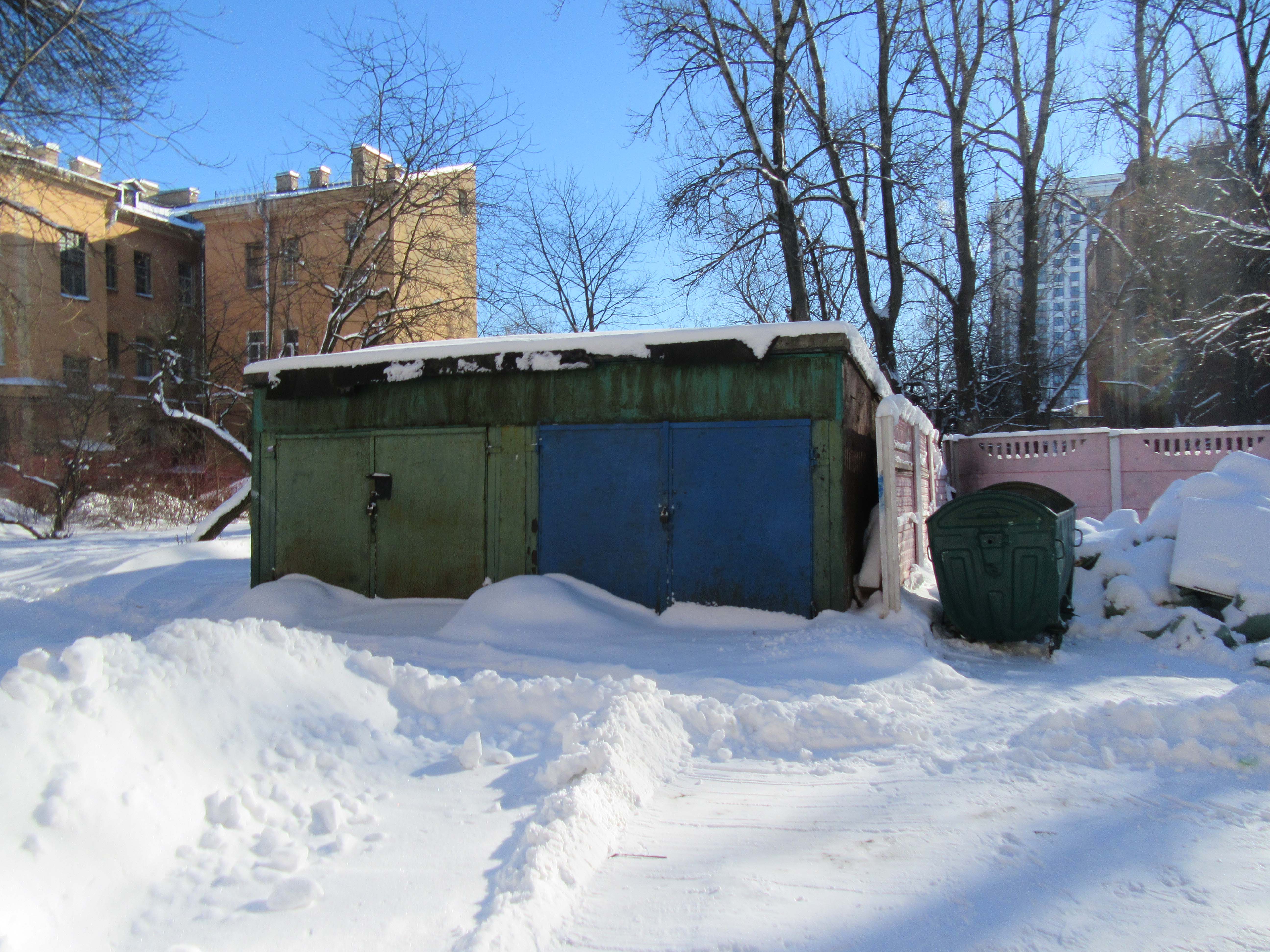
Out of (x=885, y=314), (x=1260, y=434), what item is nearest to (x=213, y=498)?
(x=885, y=314)

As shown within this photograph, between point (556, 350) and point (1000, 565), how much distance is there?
4.35m

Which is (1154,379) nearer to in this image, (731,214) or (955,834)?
(731,214)

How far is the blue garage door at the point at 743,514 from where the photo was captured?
705 cm

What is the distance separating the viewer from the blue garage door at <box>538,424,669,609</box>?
291 inches

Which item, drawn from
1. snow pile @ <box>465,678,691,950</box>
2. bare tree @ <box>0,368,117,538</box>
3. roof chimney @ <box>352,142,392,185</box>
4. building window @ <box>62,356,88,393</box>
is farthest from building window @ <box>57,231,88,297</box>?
snow pile @ <box>465,678,691,950</box>

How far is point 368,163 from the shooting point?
17344mm

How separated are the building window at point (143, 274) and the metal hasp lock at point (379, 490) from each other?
26767 mm

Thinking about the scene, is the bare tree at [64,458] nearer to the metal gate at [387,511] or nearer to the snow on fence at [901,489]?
the metal gate at [387,511]

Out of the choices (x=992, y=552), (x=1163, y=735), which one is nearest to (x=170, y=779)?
(x=1163, y=735)

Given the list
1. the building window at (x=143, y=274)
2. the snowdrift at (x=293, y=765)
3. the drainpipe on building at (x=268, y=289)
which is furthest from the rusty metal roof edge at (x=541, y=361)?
the building window at (x=143, y=274)

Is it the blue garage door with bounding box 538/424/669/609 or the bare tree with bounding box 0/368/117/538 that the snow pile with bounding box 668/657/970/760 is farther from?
the bare tree with bounding box 0/368/117/538

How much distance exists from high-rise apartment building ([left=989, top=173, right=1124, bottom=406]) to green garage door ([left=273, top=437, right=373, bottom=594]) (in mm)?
16578

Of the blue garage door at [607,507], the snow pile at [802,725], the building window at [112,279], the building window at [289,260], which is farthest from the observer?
the building window at [112,279]

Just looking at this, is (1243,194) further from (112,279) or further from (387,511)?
(112,279)
